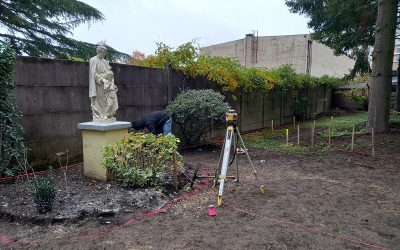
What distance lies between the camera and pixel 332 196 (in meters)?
4.78

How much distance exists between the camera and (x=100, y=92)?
212 inches

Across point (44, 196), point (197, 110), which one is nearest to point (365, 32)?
point (197, 110)

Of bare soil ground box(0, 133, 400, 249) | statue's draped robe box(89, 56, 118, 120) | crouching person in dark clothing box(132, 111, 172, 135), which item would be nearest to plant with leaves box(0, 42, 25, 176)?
bare soil ground box(0, 133, 400, 249)

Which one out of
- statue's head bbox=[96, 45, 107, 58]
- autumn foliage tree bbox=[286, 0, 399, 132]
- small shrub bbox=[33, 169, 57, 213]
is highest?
autumn foliage tree bbox=[286, 0, 399, 132]

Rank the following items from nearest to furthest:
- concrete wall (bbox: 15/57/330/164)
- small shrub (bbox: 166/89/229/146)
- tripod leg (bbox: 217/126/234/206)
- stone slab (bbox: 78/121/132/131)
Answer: tripod leg (bbox: 217/126/234/206)
stone slab (bbox: 78/121/132/131)
concrete wall (bbox: 15/57/330/164)
small shrub (bbox: 166/89/229/146)

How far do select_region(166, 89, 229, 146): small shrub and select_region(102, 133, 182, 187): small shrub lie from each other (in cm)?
Result: 314

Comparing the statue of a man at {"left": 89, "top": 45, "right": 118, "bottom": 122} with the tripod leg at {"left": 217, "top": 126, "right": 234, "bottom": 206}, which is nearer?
the tripod leg at {"left": 217, "top": 126, "right": 234, "bottom": 206}

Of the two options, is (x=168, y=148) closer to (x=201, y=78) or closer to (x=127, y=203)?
(x=127, y=203)

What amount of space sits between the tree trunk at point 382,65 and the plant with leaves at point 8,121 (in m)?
8.91

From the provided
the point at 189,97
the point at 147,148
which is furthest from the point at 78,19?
the point at 147,148

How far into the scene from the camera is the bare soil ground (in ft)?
10.6

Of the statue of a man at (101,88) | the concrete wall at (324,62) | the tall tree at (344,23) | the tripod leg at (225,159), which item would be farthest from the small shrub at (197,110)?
the concrete wall at (324,62)

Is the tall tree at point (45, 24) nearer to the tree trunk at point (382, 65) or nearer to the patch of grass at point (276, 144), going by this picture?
the patch of grass at point (276, 144)

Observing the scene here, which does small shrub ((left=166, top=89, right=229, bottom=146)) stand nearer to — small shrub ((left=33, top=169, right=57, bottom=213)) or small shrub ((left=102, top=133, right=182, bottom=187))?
small shrub ((left=102, top=133, right=182, bottom=187))
